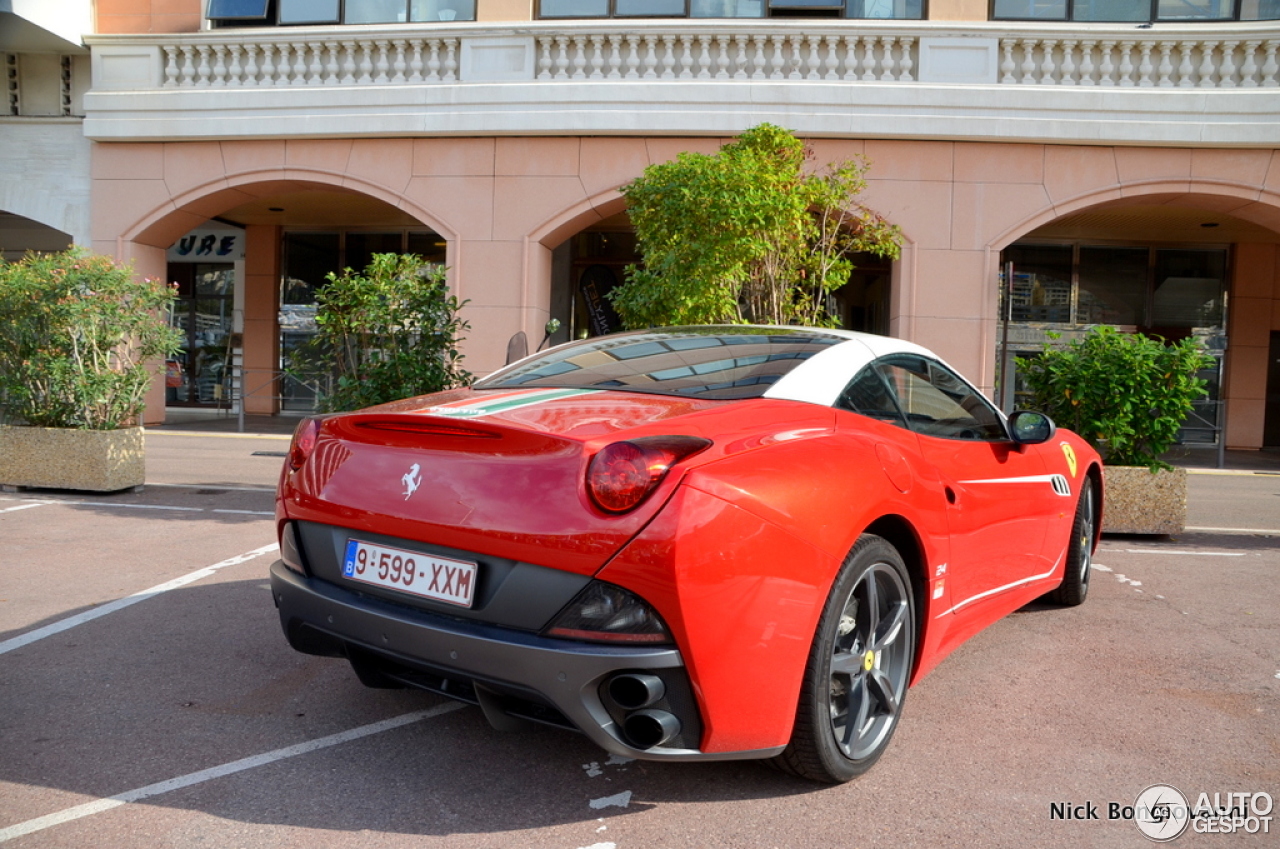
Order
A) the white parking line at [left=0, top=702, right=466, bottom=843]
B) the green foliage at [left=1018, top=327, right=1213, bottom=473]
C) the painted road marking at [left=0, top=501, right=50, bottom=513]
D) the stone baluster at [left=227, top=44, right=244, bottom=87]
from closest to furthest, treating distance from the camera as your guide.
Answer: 1. the white parking line at [left=0, top=702, right=466, bottom=843]
2. the green foliage at [left=1018, top=327, right=1213, bottom=473]
3. the painted road marking at [left=0, top=501, right=50, bottom=513]
4. the stone baluster at [left=227, top=44, right=244, bottom=87]

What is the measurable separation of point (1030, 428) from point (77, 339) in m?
7.59

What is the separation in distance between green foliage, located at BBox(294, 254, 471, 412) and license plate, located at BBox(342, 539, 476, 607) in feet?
16.9

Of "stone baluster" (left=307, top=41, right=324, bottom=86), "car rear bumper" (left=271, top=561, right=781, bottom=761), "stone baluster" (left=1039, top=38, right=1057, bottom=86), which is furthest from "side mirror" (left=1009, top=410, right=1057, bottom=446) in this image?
"stone baluster" (left=307, top=41, right=324, bottom=86)

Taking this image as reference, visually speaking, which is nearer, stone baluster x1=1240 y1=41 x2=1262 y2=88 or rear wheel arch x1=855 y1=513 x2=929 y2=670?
rear wheel arch x1=855 y1=513 x2=929 y2=670

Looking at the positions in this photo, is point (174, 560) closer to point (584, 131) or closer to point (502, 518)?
point (502, 518)

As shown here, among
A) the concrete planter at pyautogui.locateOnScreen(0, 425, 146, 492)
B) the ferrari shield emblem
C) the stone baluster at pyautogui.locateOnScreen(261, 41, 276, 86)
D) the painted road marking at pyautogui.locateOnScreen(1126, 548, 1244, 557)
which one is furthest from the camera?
the stone baluster at pyautogui.locateOnScreen(261, 41, 276, 86)

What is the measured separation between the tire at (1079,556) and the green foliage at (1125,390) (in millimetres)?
2395

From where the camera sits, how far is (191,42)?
572 inches

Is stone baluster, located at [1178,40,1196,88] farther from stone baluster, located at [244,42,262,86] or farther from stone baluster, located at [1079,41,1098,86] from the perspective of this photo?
stone baluster, located at [244,42,262,86]

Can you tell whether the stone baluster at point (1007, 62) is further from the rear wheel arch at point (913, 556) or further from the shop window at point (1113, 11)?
the rear wheel arch at point (913, 556)

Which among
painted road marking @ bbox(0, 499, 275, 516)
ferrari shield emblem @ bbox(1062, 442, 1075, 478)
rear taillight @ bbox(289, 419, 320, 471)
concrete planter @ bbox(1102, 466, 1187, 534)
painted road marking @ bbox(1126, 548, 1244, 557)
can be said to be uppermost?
rear taillight @ bbox(289, 419, 320, 471)

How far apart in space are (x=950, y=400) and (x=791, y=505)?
5.23 ft

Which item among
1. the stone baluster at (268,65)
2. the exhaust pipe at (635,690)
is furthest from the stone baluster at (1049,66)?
the exhaust pipe at (635,690)

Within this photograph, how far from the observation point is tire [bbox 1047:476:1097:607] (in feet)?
16.3
